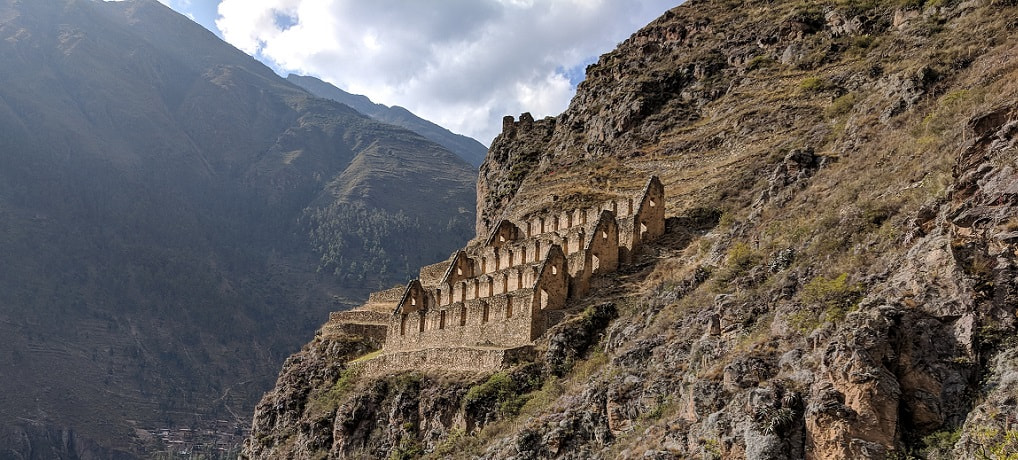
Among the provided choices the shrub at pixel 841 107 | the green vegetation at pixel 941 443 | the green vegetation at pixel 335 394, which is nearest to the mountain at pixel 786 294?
the green vegetation at pixel 941 443

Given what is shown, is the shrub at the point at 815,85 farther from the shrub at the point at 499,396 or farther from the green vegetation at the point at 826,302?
the green vegetation at the point at 826,302

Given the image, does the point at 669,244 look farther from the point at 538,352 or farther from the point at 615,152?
the point at 615,152

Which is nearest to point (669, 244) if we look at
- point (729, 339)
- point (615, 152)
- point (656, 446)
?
point (729, 339)

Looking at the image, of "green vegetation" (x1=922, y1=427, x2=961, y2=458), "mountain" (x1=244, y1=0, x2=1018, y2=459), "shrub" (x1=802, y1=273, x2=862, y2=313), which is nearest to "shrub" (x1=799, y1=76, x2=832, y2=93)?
"mountain" (x1=244, y1=0, x2=1018, y2=459)

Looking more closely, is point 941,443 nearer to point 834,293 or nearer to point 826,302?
point 826,302

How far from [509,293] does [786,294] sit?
54.3 feet

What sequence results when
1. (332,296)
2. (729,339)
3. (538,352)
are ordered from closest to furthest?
(729,339), (538,352), (332,296)

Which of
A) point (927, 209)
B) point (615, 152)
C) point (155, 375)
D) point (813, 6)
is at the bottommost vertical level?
point (155, 375)

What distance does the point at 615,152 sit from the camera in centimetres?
6681

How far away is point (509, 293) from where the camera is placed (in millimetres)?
38562

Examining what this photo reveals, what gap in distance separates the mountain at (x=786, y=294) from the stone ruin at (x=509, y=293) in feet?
2.04

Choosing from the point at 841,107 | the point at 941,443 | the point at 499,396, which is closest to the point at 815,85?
the point at 841,107

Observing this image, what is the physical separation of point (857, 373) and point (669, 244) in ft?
71.2

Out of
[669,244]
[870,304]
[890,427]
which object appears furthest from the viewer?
[669,244]
